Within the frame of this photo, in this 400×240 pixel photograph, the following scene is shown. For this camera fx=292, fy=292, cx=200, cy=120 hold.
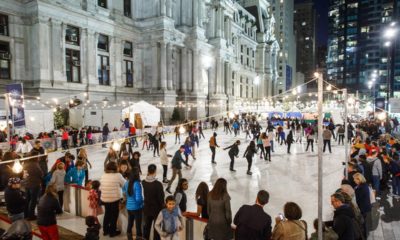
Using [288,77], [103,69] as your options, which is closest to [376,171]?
[103,69]

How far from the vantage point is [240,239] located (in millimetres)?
4367

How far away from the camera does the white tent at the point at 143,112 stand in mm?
26375

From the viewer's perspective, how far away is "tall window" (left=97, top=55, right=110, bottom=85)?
102 ft

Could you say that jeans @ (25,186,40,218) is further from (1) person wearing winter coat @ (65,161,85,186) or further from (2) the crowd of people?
(1) person wearing winter coat @ (65,161,85,186)

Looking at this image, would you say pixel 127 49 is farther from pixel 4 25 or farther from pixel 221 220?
pixel 221 220

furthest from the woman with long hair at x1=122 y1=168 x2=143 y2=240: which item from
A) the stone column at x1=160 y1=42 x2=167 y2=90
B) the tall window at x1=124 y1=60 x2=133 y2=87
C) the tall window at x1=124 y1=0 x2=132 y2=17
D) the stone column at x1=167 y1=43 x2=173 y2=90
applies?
the tall window at x1=124 y1=0 x2=132 y2=17

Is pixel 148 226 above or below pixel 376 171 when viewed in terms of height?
below

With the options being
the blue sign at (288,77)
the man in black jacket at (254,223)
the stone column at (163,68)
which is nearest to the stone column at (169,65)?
the stone column at (163,68)

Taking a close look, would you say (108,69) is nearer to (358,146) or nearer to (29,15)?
(29,15)

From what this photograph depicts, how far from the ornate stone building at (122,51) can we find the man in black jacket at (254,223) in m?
23.7

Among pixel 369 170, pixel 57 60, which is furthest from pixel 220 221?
pixel 57 60

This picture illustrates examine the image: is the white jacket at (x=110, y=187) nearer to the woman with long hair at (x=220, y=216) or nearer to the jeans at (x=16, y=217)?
the jeans at (x=16, y=217)

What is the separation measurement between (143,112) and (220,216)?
23.5 m

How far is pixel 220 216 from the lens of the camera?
4.95 metres
